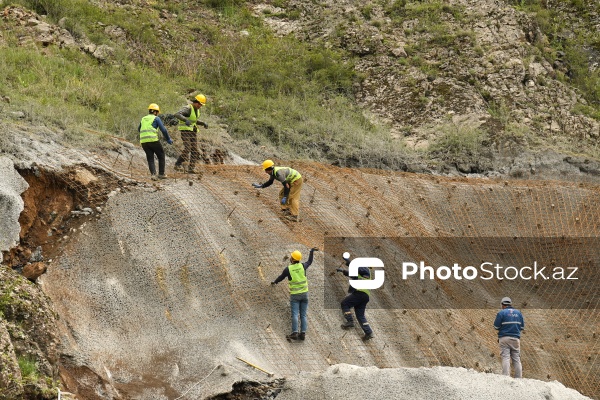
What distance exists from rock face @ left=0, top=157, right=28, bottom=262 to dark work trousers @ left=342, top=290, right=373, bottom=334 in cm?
471

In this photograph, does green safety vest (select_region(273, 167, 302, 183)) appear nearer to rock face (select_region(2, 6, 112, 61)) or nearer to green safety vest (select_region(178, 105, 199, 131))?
green safety vest (select_region(178, 105, 199, 131))

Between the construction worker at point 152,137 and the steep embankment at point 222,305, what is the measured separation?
0.42 metres

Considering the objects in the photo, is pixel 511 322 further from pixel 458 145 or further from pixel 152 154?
pixel 458 145

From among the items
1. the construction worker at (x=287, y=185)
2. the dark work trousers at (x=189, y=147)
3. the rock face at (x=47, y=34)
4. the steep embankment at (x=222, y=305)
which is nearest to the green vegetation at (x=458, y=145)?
the steep embankment at (x=222, y=305)

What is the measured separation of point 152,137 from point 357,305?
4524mm

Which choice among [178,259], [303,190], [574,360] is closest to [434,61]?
[303,190]

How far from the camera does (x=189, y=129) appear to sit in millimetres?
14711

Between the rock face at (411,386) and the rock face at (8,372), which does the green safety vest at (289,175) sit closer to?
the rock face at (411,386)

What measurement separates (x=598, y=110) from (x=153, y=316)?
1694cm

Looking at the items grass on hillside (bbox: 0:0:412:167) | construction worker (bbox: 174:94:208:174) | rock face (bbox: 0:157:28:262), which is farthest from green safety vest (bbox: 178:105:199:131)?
rock face (bbox: 0:157:28:262)

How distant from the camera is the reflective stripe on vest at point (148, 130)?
45.0ft

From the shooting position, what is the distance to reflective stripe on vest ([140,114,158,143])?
45.0 ft

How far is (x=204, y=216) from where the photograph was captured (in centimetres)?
1291

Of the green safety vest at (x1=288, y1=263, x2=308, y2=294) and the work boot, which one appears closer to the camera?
the green safety vest at (x1=288, y1=263, x2=308, y2=294)
